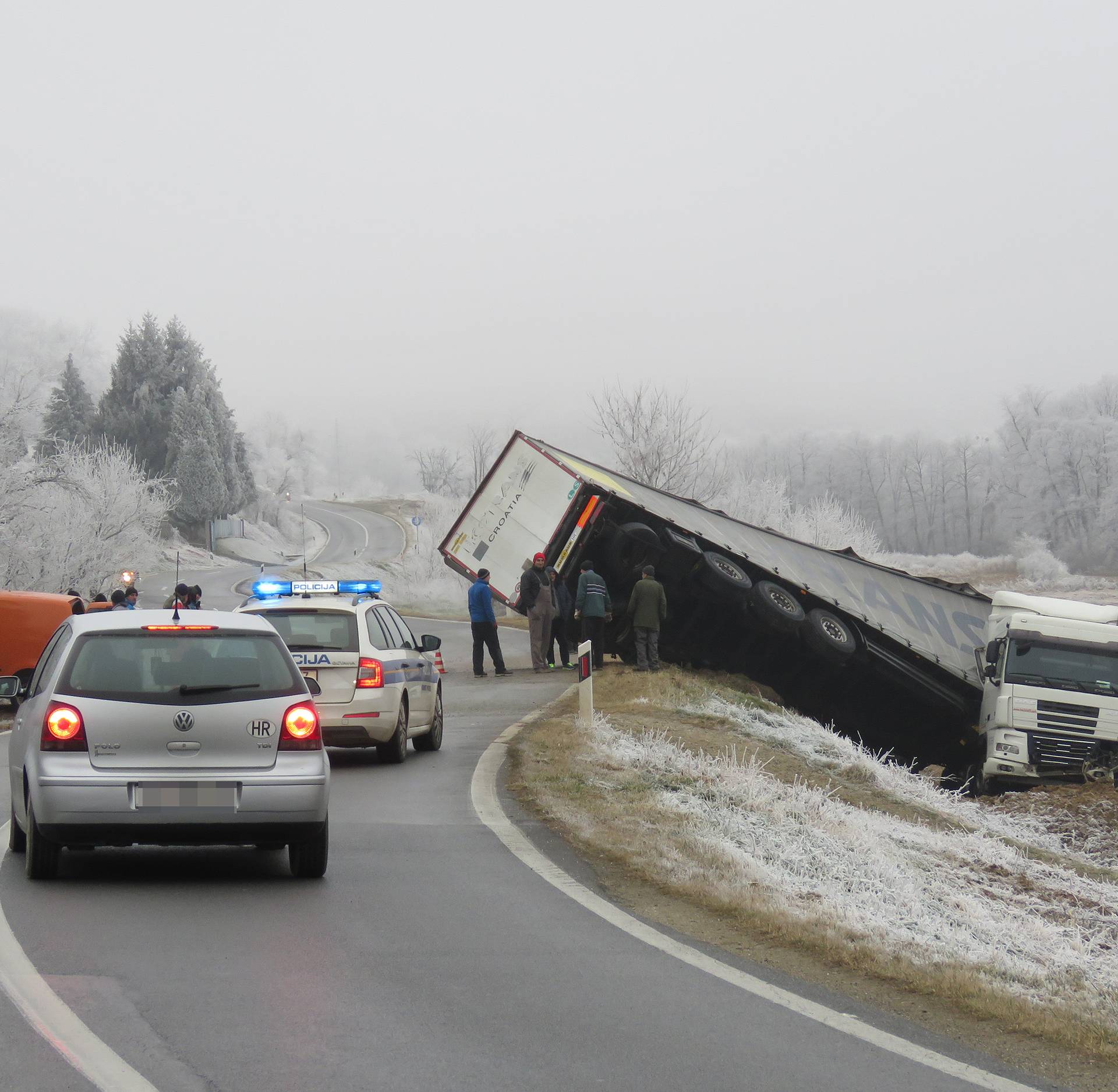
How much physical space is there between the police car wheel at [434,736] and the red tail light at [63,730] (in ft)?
22.6

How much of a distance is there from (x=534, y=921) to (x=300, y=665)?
254 inches

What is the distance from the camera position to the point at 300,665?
12672mm

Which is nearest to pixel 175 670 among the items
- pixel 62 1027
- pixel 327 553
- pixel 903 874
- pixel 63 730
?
pixel 63 730

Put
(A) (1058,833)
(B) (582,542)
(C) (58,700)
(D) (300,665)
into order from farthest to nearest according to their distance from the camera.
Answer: (B) (582,542), (A) (1058,833), (D) (300,665), (C) (58,700)

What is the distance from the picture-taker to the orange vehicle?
20297 millimetres

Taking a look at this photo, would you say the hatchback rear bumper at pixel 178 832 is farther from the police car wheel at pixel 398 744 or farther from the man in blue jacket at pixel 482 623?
the man in blue jacket at pixel 482 623

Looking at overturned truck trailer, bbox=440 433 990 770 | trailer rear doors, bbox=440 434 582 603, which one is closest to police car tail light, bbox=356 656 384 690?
overturned truck trailer, bbox=440 433 990 770

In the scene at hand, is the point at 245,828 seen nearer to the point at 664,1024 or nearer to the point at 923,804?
the point at 664,1024

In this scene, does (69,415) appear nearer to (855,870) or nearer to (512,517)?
(512,517)

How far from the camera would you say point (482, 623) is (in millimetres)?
22719

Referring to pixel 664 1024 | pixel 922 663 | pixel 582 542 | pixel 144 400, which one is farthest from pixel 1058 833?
pixel 144 400

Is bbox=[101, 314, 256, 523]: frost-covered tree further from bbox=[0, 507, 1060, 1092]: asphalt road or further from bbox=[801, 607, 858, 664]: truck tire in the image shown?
bbox=[0, 507, 1060, 1092]: asphalt road

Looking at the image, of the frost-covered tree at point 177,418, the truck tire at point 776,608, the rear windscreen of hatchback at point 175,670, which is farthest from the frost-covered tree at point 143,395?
the rear windscreen of hatchback at point 175,670

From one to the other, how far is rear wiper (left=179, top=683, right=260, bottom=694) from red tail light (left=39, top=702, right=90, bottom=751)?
549 mm
